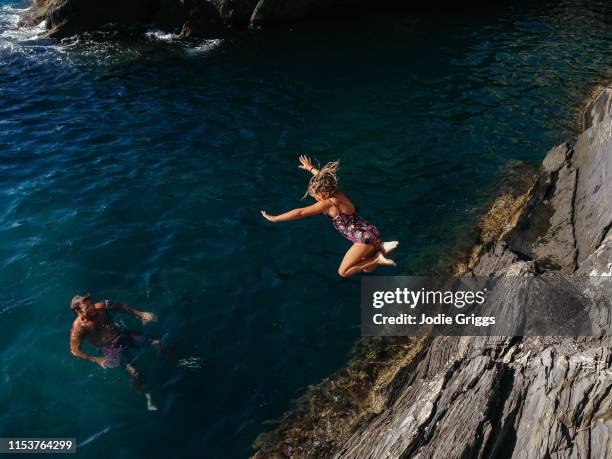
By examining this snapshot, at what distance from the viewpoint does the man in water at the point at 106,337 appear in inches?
439

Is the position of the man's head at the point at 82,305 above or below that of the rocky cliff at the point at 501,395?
above

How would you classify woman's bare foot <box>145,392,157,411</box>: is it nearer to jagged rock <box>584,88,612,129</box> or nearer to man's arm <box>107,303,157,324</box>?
man's arm <box>107,303,157,324</box>

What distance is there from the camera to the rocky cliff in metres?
7.49

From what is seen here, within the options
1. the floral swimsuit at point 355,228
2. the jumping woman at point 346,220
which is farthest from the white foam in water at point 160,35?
the floral swimsuit at point 355,228

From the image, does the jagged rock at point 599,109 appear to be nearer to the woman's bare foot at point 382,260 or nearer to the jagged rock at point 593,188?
the jagged rock at point 593,188

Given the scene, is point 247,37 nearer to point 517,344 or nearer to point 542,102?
point 542,102

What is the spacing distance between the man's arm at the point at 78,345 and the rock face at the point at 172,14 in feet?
70.5

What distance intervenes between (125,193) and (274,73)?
10.7 metres

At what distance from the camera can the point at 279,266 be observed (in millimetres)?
13953

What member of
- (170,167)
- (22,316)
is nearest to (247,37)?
(170,167)

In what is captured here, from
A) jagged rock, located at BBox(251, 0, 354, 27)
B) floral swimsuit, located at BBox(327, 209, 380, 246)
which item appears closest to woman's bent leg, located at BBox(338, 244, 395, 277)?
floral swimsuit, located at BBox(327, 209, 380, 246)

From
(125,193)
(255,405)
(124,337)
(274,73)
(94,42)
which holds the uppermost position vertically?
(94,42)

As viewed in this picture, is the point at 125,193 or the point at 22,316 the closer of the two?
the point at 22,316

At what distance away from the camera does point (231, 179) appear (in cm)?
1716
